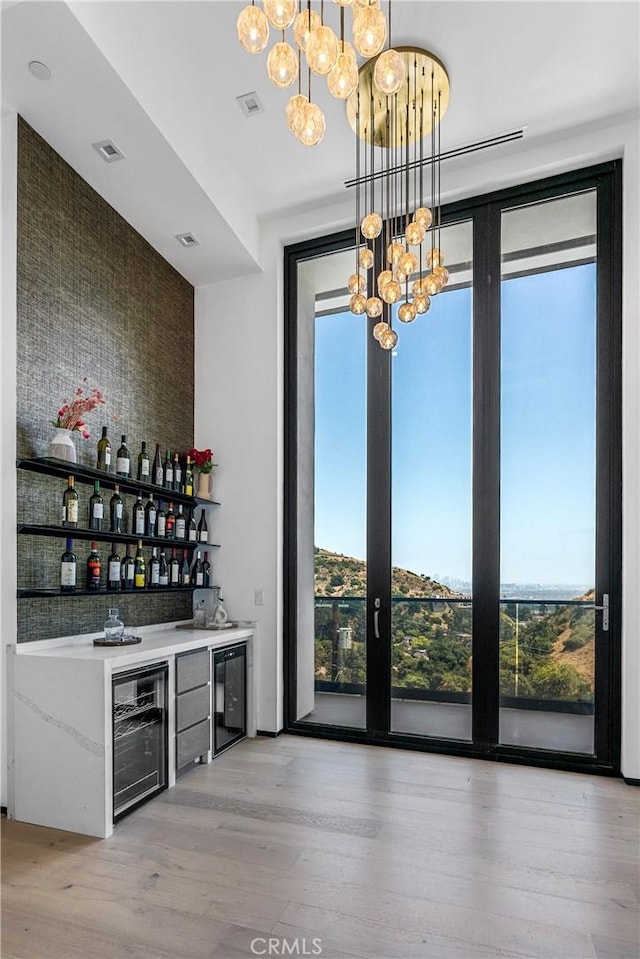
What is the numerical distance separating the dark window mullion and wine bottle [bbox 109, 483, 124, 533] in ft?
7.67

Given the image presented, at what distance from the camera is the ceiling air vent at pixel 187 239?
14.3 ft

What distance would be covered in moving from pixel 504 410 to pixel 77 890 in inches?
137

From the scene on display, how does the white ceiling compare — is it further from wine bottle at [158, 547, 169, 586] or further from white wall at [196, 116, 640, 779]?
wine bottle at [158, 547, 169, 586]

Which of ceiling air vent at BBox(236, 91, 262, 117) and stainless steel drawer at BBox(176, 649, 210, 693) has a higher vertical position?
ceiling air vent at BBox(236, 91, 262, 117)

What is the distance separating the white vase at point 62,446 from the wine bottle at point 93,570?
0.62 m

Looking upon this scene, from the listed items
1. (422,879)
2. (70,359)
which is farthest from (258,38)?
(422,879)

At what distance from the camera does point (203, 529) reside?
475cm

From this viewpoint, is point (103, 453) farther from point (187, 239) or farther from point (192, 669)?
point (187, 239)

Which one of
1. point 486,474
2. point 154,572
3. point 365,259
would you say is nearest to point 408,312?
point 365,259

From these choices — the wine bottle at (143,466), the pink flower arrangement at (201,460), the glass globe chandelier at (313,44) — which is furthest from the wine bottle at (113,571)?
the glass globe chandelier at (313,44)

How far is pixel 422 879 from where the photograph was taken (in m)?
2.48

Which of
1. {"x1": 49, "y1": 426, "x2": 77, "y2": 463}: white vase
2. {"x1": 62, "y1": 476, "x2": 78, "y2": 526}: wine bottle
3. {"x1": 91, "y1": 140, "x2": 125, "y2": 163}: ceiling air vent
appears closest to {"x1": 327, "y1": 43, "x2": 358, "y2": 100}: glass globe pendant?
{"x1": 91, "y1": 140, "x2": 125, "y2": 163}: ceiling air vent

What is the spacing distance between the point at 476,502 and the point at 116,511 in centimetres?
237

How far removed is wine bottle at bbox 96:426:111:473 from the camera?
12.3 ft
